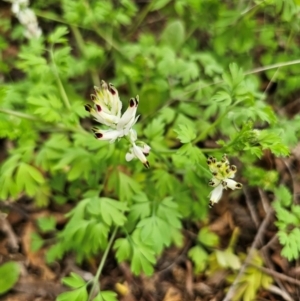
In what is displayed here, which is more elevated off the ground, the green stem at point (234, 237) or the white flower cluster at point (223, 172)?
the white flower cluster at point (223, 172)

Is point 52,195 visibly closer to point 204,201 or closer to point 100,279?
point 100,279

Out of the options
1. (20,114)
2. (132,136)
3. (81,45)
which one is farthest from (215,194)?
(81,45)

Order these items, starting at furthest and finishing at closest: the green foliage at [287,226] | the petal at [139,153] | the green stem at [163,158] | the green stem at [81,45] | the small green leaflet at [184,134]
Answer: the green stem at [81,45] < the green stem at [163,158] < the green foliage at [287,226] < the small green leaflet at [184,134] < the petal at [139,153]

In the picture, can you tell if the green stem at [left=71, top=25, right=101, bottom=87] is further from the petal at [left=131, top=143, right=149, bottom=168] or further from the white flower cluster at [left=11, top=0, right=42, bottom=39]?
the petal at [left=131, top=143, right=149, bottom=168]

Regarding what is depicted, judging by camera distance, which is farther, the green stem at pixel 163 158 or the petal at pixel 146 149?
the green stem at pixel 163 158

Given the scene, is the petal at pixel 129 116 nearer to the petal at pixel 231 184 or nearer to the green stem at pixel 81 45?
the petal at pixel 231 184

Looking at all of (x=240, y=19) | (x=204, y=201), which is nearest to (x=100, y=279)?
(x=204, y=201)

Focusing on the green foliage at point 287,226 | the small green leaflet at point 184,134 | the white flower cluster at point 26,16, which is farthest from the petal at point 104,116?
the white flower cluster at point 26,16

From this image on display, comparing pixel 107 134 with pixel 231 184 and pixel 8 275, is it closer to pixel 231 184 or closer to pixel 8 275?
pixel 231 184
